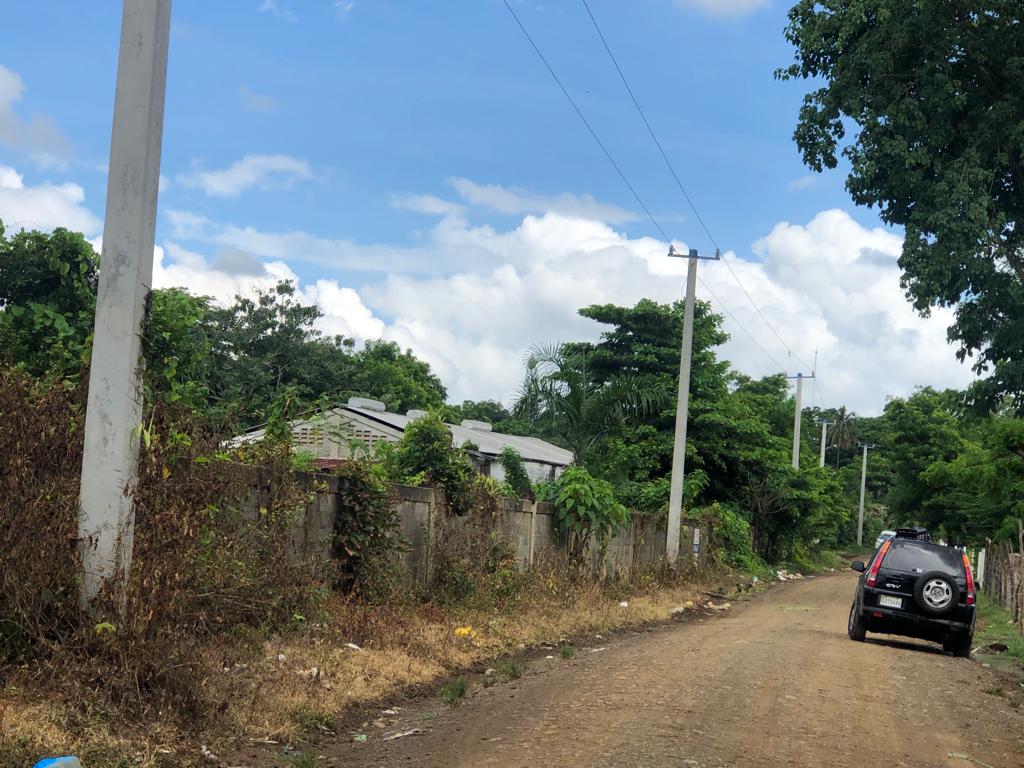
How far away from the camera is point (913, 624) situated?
1656cm

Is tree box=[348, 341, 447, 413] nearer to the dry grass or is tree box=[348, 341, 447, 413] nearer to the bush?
the dry grass

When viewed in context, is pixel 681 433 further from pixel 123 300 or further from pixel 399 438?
pixel 123 300

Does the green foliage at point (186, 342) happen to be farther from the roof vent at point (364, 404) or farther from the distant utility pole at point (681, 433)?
the distant utility pole at point (681, 433)

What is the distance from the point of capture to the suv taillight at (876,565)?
16.8 m

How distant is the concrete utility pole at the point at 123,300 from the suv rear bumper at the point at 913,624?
12546 mm

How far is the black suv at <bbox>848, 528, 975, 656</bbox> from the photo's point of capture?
1638 centimetres

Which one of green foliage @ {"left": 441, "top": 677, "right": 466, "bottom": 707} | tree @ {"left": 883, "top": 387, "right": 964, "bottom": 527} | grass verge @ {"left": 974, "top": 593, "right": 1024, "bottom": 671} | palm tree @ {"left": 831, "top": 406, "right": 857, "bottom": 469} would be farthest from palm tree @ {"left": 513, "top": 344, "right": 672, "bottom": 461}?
palm tree @ {"left": 831, "top": 406, "right": 857, "bottom": 469}

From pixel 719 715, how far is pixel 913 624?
865cm

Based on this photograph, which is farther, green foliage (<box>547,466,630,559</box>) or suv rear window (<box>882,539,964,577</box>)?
green foliage (<box>547,466,630,559</box>)

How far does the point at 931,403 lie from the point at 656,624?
50.4 m

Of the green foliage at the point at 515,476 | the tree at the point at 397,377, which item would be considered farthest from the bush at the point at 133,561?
the tree at the point at 397,377

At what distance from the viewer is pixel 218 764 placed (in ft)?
22.9

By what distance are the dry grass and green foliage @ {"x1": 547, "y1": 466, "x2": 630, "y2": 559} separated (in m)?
2.96

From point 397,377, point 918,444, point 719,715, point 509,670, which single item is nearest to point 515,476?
point 509,670
